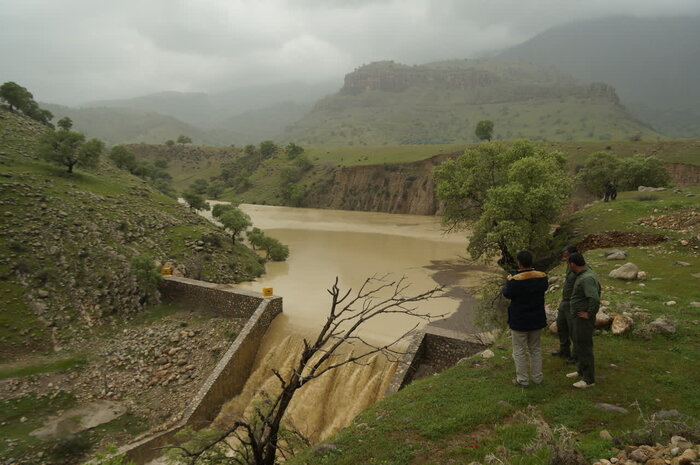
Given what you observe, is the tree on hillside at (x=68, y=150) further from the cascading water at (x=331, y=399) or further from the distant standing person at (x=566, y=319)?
the distant standing person at (x=566, y=319)

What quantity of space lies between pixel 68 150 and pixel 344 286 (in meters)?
25.8

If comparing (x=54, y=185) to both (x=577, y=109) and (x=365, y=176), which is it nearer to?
(x=365, y=176)

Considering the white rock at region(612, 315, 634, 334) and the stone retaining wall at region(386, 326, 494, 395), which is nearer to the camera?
the white rock at region(612, 315, 634, 334)

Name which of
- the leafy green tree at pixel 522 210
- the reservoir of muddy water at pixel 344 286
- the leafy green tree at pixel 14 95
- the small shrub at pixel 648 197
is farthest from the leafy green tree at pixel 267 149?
the leafy green tree at pixel 522 210


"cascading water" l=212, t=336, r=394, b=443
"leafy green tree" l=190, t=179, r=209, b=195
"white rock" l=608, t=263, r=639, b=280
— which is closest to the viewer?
"white rock" l=608, t=263, r=639, b=280

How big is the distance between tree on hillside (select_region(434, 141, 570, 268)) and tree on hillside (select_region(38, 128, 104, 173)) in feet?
96.8

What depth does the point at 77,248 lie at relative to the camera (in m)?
24.2

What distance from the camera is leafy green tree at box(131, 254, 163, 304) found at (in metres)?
23.2

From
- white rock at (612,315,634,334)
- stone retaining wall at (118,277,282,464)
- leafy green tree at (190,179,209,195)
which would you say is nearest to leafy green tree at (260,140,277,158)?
leafy green tree at (190,179,209,195)

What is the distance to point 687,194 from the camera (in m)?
26.3

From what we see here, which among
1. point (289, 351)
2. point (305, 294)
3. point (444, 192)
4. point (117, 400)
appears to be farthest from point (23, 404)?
point (444, 192)

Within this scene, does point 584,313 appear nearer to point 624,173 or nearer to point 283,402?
point 283,402

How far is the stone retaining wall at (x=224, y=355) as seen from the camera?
15.1 metres

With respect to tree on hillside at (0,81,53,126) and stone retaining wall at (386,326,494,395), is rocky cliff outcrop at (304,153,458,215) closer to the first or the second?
tree on hillside at (0,81,53,126)
